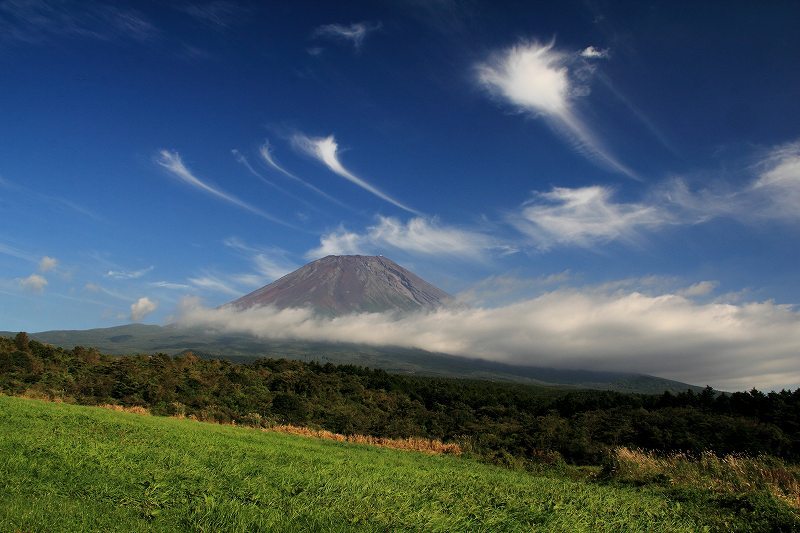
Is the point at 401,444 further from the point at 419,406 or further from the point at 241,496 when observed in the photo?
the point at 241,496

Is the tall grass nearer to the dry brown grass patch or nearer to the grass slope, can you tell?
the grass slope

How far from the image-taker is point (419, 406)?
188 feet

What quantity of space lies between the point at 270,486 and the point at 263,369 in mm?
57717

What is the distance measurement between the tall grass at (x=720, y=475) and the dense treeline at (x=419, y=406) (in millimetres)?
8021

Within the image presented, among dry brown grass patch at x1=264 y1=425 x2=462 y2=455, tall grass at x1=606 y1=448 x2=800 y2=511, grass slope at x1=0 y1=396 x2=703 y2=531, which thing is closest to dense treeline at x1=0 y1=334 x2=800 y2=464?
dry brown grass patch at x1=264 y1=425 x2=462 y2=455

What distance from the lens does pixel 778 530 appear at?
12352 millimetres

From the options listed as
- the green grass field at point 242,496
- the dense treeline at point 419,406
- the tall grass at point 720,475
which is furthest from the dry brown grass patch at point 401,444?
the green grass field at point 242,496

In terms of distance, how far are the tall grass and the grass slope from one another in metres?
3.76

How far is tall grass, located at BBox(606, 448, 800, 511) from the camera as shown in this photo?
17.7 m

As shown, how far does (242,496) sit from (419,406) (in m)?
48.5

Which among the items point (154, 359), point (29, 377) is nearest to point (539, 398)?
point (154, 359)

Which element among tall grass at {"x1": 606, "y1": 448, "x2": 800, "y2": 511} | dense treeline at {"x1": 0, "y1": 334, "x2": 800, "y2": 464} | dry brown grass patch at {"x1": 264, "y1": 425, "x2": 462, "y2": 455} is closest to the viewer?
tall grass at {"x1": 606, "y1": 448, "x2": 800, "y2": 511}

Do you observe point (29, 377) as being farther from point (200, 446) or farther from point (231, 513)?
point (231, 513)

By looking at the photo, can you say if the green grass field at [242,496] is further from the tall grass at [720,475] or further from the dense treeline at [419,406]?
the dense treeline at [419,406]
